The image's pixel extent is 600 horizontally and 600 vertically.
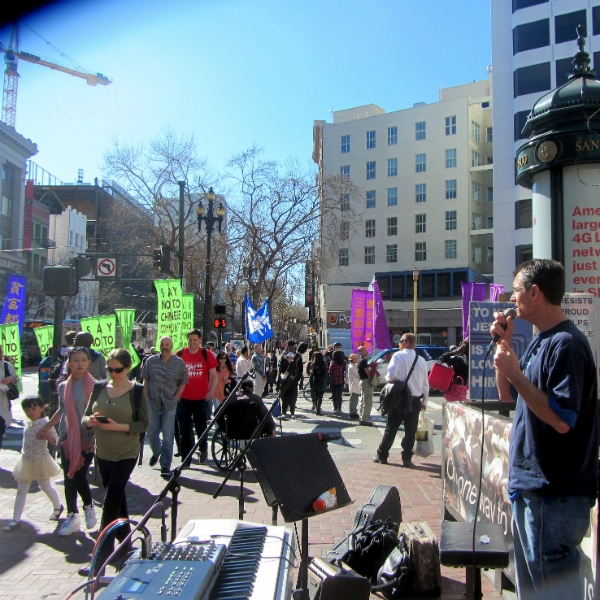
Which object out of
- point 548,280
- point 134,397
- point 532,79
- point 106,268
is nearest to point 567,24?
point 532,79

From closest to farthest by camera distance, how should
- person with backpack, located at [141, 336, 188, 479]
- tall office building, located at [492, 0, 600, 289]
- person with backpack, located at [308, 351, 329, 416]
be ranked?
person with backpack, located at [141, 336, 188, 479] < person with backpack, located at [308, 351, 329, 416] < tall office building, located at [492, 0, 600, 289]

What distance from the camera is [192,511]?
672cm

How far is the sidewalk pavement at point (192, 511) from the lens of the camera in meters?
4.85

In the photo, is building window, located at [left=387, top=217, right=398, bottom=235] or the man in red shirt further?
building window, located at [left=387, top=217, right=398, bottom=235]

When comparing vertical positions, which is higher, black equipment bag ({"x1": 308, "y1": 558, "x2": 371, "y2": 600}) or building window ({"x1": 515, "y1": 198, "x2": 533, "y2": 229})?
building window ({"x1": 515, "y1": 198, "x2": 533, "y2": 229})

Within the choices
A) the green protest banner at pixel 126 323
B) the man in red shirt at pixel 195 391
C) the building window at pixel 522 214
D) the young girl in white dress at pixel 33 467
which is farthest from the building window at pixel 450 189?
the young girl in white dress at pixel 33 467

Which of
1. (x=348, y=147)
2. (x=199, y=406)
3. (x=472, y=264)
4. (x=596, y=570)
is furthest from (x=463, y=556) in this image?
(x=348, y=147)

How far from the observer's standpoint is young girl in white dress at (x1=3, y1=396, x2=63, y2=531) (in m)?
6.21

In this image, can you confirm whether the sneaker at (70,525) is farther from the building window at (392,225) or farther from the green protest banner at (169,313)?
Answer: the building window at (392,225)

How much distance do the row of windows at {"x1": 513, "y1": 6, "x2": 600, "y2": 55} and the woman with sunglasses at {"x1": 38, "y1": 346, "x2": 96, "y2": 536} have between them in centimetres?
3960

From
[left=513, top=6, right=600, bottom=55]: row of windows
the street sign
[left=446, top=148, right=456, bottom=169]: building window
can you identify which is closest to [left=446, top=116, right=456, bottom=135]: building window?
[left=446, top=148, right=456, bottom=169]: building window

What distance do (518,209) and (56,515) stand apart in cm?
4024

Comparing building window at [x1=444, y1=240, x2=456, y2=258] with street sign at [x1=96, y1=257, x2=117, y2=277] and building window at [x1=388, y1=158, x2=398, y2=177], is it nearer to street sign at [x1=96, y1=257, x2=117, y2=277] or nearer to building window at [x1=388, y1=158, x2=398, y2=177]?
building window at [x1=388, y1=158, x2=398, y2=177]

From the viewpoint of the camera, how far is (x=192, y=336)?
9.73 meters
